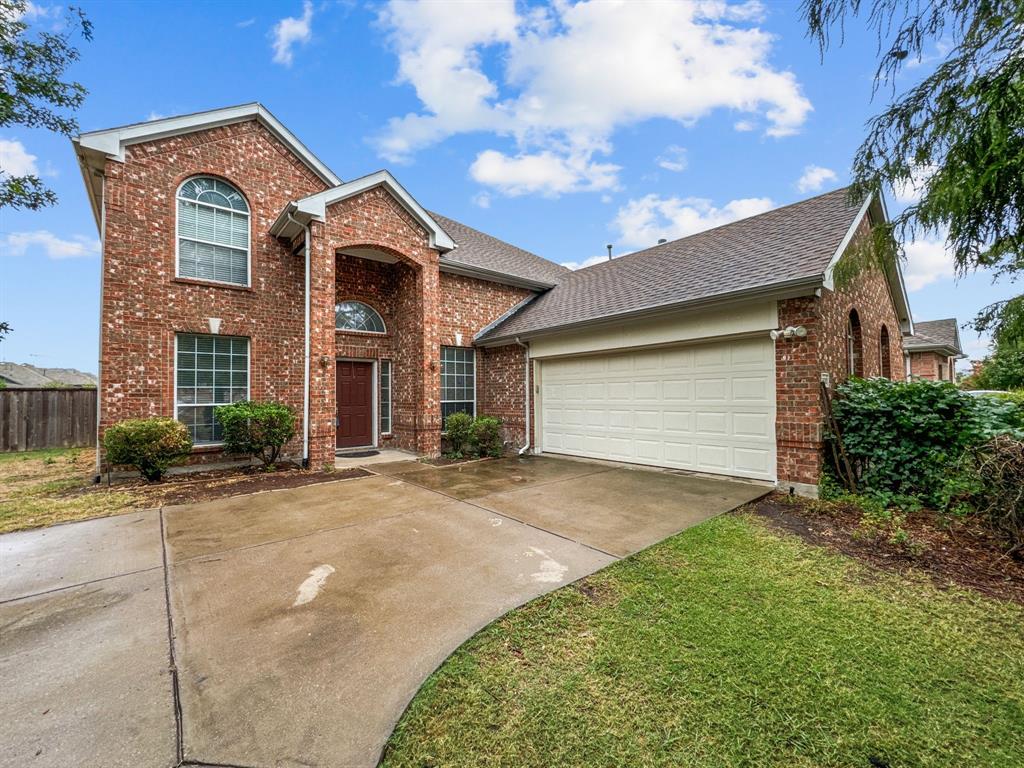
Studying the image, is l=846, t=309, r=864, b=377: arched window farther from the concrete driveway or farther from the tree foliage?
the tree foliage

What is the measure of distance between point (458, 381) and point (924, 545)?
9479mm

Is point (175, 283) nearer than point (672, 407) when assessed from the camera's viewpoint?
No

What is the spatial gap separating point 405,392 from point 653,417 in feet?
19.9

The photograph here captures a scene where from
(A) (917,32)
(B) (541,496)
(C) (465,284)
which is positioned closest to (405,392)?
(C) (465,284)

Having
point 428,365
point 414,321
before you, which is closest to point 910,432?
point 428,365

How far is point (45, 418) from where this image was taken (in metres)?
12.0

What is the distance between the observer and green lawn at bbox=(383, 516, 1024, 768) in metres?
1.93

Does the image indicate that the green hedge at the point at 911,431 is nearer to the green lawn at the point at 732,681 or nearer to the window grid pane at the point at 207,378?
the green lawn at the point at 732,681

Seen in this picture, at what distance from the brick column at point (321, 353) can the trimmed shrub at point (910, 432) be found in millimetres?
8997

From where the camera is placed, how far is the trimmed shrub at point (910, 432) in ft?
17.5

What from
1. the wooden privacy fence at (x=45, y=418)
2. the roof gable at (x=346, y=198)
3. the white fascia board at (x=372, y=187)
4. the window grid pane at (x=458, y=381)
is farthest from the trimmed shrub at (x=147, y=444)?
the wooden privacy fence at (x=45, y=418)

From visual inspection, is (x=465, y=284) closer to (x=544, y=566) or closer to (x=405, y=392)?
(x=405, y=392)

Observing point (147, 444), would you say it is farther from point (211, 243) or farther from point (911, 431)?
point (911, 431)

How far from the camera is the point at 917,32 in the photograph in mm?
3498
